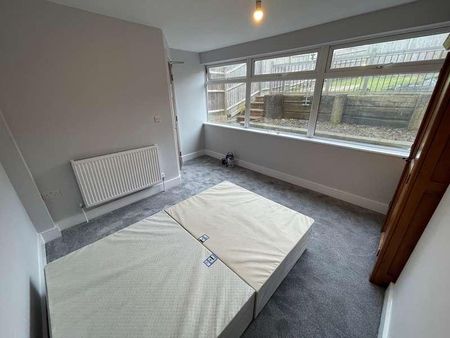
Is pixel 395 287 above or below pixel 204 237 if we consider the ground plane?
below

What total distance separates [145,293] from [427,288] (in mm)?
1501

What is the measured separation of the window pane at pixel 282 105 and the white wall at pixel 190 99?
52.7 inches

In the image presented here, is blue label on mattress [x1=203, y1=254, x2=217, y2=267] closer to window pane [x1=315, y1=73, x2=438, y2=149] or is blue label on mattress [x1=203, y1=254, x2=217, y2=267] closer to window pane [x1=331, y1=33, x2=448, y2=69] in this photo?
window pane [x1=315, y1=73, x2=438, y2=149]

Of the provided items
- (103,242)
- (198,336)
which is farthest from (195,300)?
(103,242)

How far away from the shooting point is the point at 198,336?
3.02 feet

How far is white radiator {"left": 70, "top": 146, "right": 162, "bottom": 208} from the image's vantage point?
2.16 metres

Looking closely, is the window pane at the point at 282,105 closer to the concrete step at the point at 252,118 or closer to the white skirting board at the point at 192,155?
the concrete step at the point at 252,118

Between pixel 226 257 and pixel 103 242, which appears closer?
pixel 226 257

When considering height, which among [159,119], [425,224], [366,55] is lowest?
[425,224]

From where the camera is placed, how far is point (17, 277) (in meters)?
1.12

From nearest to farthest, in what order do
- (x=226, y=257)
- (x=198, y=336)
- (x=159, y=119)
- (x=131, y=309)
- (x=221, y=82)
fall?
(x=198, y=336), (x=131, y=309), (x=226, y=257), (x=159, y=119), (x=221, y=82)

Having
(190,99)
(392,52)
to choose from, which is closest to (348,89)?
(392,52)

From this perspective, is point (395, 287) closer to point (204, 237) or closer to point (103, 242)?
point (204, 237)

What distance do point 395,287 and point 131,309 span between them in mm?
1843
